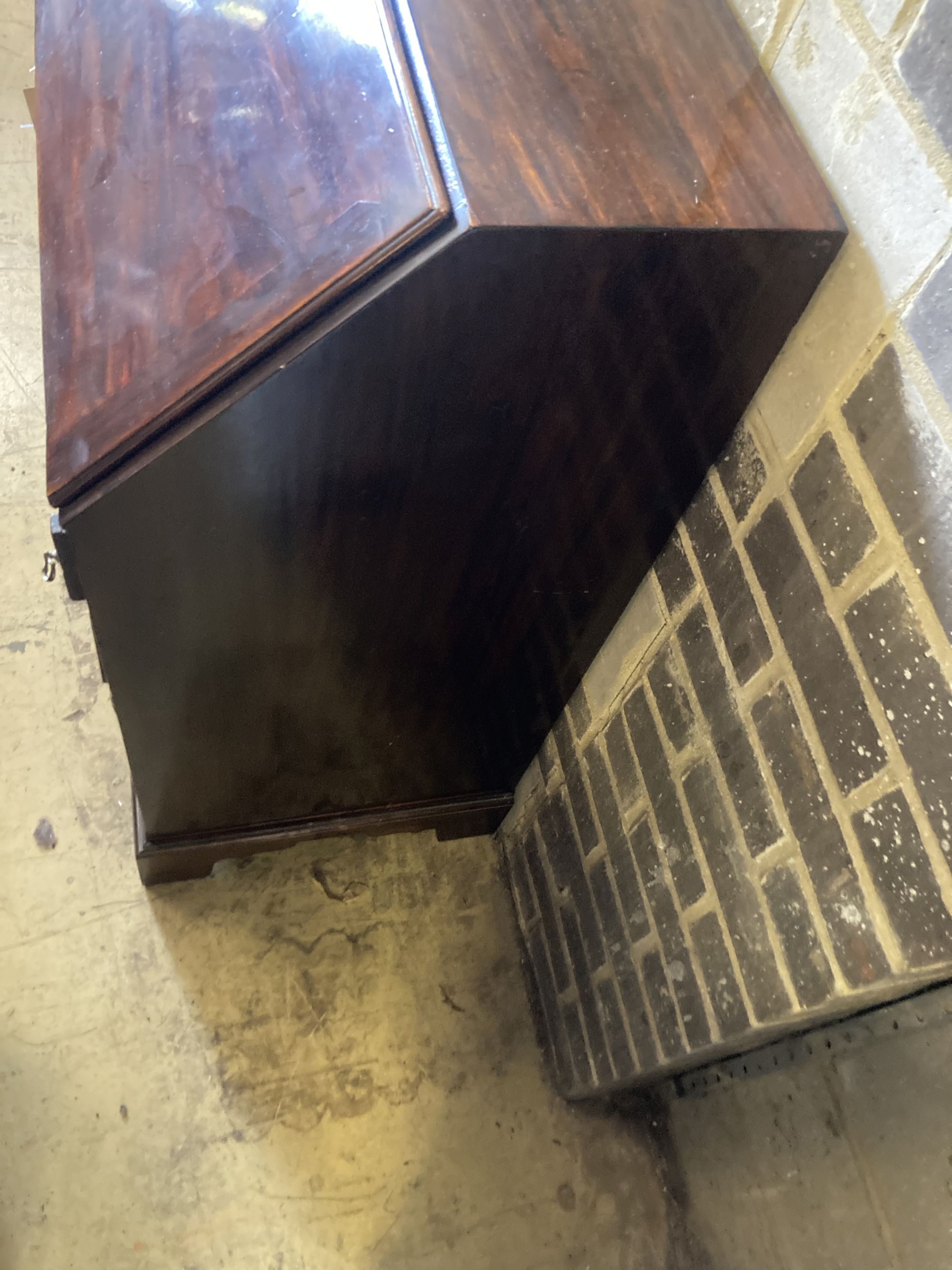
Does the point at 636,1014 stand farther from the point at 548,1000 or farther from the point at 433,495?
the point at 433,495

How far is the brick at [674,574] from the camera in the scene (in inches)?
36.2

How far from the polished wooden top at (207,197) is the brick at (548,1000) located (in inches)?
45.9

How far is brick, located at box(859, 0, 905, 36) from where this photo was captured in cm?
58

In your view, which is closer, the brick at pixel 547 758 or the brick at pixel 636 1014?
the brick at pixel 636 1014

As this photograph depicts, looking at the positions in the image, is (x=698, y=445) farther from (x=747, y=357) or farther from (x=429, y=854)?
(x=429, y=854)

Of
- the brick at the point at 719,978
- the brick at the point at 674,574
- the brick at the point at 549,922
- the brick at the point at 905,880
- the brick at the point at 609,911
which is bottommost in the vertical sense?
the brick at the point at 549,922

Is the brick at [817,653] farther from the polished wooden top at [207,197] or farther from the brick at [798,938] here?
the polished wooden top at [207,197]

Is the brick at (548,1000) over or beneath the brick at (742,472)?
beneath

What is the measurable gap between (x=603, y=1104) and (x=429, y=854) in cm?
52

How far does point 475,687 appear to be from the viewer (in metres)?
1.15

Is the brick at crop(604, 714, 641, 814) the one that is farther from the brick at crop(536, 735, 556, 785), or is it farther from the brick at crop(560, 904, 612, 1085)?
the brick at crop(560, 904, 612, 1085)

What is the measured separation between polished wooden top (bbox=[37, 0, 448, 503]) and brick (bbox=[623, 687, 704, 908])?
66cm

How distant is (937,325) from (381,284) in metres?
0.38

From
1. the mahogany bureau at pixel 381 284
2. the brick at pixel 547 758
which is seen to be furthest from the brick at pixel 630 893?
the mahogany bureau at pixel 381 284
